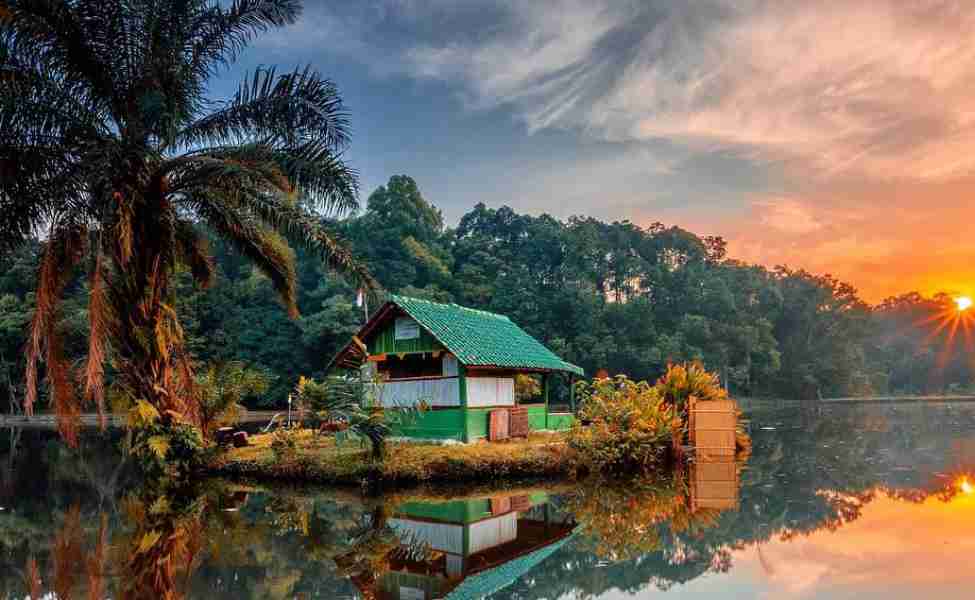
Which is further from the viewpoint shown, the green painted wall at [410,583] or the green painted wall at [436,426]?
the green painted wall at [436,426]

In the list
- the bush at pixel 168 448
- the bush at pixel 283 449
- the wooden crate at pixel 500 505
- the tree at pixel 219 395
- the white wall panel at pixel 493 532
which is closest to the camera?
the white wall panel at pixel 493 532

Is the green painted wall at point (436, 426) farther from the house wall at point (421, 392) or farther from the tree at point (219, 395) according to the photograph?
the tree at point (219, 395)

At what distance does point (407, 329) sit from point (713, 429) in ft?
31.4

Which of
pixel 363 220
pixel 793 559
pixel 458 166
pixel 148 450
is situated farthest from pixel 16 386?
pixel 793 559

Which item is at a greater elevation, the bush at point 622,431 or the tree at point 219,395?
the tree at point 219,395

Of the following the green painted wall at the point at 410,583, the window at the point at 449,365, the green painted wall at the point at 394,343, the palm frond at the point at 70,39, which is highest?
the palm frond at the point at 70,39

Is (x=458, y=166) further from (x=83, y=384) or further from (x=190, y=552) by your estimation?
(x=190, y=552)

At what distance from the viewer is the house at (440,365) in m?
19.6

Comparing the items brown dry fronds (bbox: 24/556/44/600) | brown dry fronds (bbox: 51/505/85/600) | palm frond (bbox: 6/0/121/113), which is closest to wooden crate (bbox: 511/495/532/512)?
brown dry fronds (bbox: 51/505/85/600)

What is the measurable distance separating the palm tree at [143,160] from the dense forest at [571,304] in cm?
2828

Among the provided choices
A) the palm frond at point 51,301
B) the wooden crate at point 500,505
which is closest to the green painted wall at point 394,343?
the wooden crate at point 500,505

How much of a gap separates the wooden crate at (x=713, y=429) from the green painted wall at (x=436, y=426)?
707cm

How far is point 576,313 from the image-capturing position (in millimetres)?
61000

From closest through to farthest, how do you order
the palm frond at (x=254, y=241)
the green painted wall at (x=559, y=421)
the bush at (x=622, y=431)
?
the palm frond at (x=254, y=241) < the bush at (x=622, y=431) < the green painted wall at (x=559, y=421)
